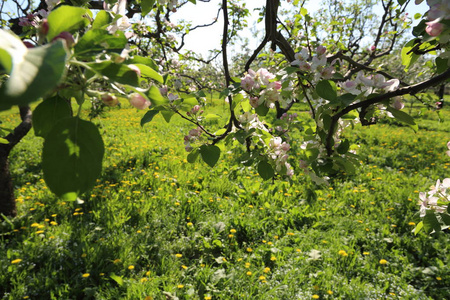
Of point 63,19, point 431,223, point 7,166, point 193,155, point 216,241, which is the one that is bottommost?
point 216,241

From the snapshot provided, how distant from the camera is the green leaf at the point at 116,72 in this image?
1.26 ft

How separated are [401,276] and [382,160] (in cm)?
315

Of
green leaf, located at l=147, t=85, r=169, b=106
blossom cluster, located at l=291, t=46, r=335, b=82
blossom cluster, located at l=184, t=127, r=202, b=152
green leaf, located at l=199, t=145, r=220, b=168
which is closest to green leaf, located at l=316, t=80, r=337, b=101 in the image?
blossom cluster, located at l=291, t=46, r=335, b=82

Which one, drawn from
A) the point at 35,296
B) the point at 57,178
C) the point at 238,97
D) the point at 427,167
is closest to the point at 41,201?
the point at 35,296

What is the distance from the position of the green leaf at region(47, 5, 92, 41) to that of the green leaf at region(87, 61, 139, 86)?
0.23ft

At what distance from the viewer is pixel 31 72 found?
9.3 inches

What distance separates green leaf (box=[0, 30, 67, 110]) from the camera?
0.22 meters

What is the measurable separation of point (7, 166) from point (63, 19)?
123 inches

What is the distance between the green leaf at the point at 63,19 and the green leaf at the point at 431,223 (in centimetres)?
112

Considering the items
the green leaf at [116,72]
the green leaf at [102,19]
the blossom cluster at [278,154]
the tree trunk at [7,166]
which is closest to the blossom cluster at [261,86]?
the blossom cluster at [278,154]

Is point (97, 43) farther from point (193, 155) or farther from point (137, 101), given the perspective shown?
point (193, 155)

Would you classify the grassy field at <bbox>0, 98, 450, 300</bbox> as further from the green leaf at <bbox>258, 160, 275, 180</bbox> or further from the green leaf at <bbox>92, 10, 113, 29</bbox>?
the green leaf at <bbox>92, 10, 113, 29</bbox>

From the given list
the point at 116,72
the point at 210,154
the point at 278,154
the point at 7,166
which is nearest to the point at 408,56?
the point at 278,154

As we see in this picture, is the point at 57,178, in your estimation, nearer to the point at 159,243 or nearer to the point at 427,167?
the point at 159,243
